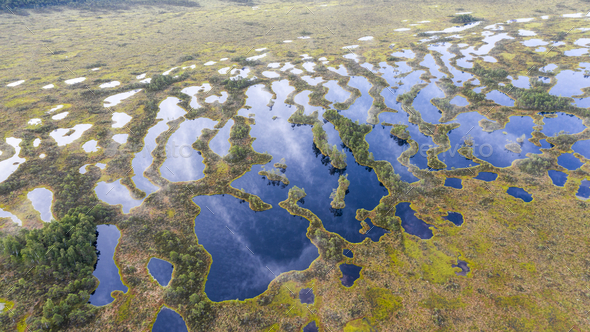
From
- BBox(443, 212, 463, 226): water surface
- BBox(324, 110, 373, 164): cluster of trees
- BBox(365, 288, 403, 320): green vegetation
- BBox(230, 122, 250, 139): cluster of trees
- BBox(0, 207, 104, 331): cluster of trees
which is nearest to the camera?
BBox(0, 207, 104, 331): cluster of trees

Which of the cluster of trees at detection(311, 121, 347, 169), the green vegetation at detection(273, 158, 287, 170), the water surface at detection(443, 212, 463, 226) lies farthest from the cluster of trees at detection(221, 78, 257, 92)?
the water surface at detection(443, 212, 463, 226)

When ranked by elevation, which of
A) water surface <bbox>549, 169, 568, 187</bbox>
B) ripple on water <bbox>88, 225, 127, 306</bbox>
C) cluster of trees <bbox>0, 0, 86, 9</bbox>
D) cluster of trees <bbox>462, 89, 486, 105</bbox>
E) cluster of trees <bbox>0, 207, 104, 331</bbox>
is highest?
cluster of trees <bbox>0, 0, 86, 9</bbox>

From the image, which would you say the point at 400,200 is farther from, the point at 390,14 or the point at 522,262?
the point at 390,14

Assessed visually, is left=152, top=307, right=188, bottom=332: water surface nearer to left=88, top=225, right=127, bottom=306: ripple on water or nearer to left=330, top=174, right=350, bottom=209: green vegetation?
left=88, top=225, right=127, bottom=306: ripple on water

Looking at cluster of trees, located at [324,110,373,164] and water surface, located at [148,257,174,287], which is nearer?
water surface, located at [148,257,174,287]

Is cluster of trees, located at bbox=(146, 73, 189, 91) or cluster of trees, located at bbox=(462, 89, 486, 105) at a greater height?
cluster of trees, located at bbox=(462, 89, 486, 105)
